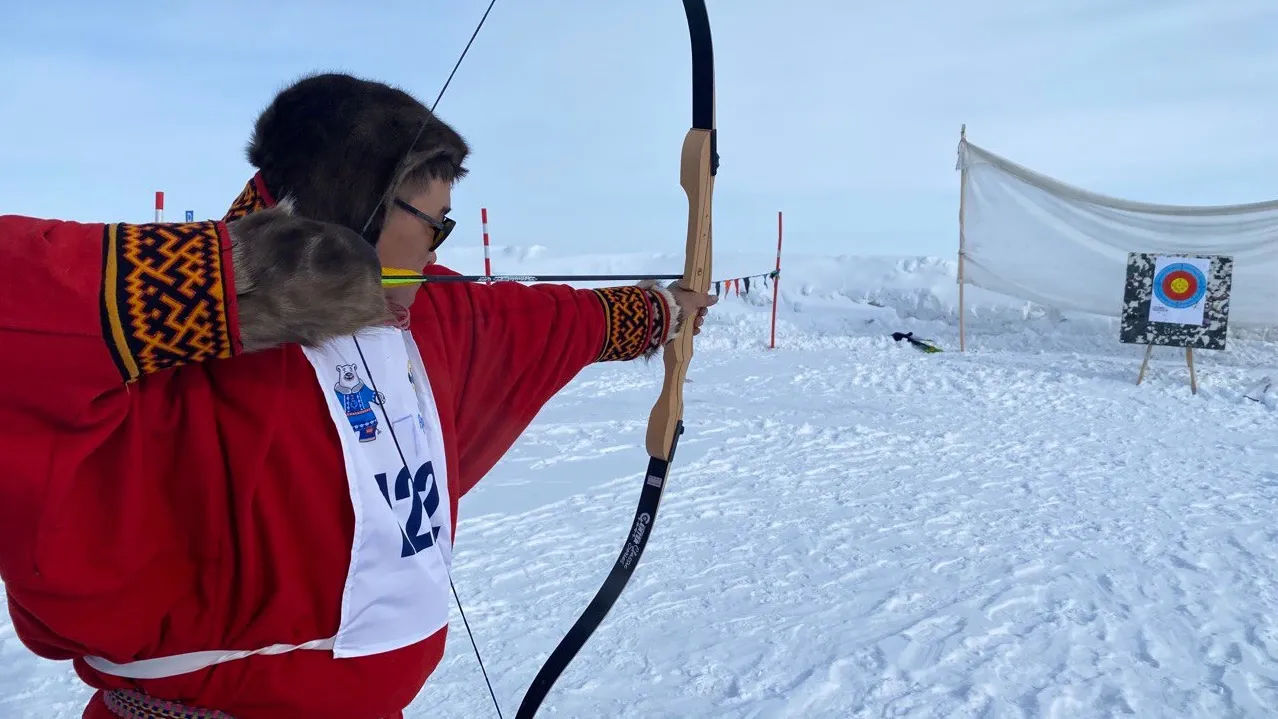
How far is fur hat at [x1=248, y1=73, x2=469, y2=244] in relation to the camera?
88cm

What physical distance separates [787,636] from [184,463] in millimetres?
2014

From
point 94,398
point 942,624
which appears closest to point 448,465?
point 94,398

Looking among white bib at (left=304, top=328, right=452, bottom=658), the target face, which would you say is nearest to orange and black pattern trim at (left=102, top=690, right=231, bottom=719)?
white bib at (left=304, top=328, right=452, bottom=658)

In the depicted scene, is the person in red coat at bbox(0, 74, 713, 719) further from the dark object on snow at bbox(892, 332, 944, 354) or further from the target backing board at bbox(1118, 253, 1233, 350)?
the dark object on snow at bbox(892, 332, 944, 354)

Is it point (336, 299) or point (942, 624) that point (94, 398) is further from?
point (942, 624)

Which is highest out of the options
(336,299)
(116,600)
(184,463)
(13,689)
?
(336,299)

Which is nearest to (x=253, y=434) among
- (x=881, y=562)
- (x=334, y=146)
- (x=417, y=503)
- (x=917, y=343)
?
(x=417, y=503)

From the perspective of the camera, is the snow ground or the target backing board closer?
the snow ground

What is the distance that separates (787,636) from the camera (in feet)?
7.95

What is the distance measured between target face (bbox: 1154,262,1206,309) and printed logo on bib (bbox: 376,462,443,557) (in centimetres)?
849

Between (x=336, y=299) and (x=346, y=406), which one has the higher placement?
(x=336, y=299)

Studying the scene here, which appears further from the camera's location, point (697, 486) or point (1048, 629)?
point (697, 486)

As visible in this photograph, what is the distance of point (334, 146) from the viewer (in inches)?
34.9

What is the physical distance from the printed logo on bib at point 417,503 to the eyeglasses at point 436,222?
30 centimetres
